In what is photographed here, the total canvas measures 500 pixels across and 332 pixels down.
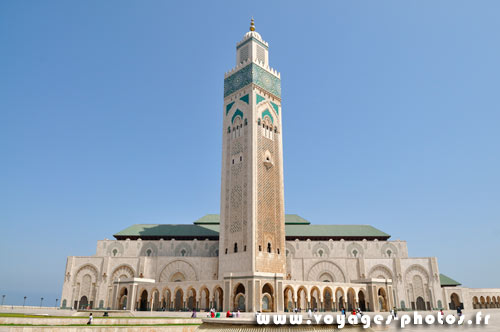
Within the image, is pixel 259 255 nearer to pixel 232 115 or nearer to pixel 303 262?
pixel 303 262

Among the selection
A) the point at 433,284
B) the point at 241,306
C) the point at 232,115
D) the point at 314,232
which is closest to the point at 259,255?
the point at 241,306

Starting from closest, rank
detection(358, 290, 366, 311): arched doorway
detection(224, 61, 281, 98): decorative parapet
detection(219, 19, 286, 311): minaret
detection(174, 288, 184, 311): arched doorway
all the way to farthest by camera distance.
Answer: detection(219, 19, 286, 311): minaret < detection(358, 290, 366, 311): arched doorway < detection(174, 288, 184, 311): arched doorway < detection(224, 61, 281, 98): decorative parapet

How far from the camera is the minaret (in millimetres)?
30031

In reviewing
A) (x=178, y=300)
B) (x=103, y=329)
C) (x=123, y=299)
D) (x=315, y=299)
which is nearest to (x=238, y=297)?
(x=178, y=300)

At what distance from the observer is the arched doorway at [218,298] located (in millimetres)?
31047

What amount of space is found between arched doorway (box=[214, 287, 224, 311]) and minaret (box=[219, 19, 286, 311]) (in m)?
1.66

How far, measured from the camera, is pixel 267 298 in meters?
30.1

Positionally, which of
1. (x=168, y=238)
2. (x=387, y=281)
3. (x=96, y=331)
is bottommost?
(x=96, y=331)

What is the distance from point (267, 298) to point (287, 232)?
13616 mm

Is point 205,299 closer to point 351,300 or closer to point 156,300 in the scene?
point 156,300

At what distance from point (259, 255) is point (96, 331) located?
19263 millimetres

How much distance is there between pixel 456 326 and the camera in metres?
Result: 14.0

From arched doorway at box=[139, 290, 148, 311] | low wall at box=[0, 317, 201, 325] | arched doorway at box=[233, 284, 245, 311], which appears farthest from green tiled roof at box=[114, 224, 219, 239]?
low wall at box=[0, 317, 201, 325]

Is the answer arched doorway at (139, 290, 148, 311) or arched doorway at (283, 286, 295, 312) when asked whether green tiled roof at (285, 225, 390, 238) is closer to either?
arched doorway at (283, 286, 295, 312)
